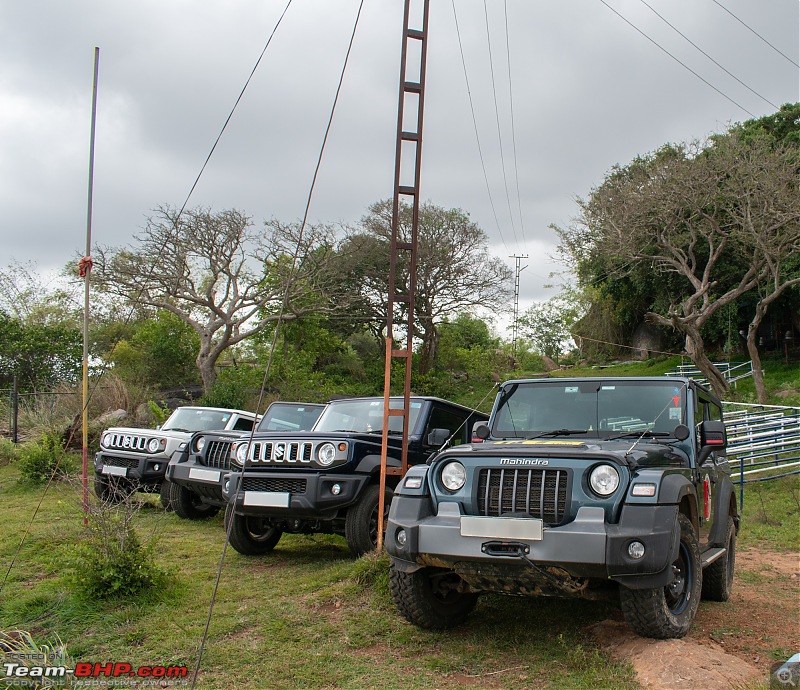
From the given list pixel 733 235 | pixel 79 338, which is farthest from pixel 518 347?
pixel 79 338

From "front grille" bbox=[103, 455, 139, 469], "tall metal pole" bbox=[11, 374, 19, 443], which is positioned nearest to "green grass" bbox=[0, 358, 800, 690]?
"front grille" bbox=[103, 455, 139, 469]

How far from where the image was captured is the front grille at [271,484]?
24.2 ft

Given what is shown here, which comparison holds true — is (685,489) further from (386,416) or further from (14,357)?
(14,357)

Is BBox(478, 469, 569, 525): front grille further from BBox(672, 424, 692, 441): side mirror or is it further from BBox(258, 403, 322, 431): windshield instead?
BBox(258, 403, 322, 431): windshield

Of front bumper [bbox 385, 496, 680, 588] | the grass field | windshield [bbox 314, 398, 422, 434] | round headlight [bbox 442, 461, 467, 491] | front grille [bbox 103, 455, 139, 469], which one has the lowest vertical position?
the grass field

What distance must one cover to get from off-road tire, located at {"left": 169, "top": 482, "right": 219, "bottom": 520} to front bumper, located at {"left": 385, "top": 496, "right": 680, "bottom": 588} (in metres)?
6.73

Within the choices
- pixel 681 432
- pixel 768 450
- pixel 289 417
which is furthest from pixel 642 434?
pixel 768 450

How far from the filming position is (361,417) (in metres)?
8.85

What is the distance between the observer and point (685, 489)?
493 cm

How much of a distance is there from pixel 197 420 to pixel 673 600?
9570 millimetres

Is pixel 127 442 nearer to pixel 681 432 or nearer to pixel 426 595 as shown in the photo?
pixel 426 595

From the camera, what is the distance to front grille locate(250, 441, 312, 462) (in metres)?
7.48

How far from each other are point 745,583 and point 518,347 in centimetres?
3847

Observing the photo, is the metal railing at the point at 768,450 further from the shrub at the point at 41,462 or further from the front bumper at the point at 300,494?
Answer: the shrub at the point at 41,462
